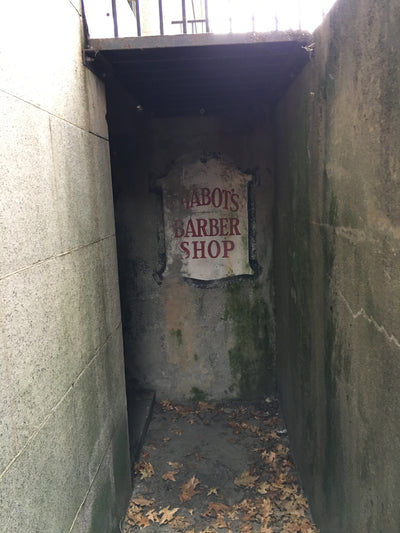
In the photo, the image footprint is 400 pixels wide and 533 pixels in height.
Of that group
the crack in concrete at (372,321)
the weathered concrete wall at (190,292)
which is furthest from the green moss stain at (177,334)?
the crack in concrete at (372,321)

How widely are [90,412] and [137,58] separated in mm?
3108

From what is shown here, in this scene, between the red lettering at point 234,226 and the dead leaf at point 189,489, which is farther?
the red lettering at point 234,226

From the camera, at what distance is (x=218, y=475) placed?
5.23 metres

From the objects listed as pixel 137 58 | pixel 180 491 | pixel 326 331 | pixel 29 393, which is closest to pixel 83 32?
pixel 137 58

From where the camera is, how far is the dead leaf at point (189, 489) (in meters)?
4.84

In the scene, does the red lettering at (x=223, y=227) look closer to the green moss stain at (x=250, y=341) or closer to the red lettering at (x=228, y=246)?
the red lettering at (x=228, y=246)

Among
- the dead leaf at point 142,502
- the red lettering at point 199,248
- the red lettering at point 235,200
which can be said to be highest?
the red lettering at point 235,200

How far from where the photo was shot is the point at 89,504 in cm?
332

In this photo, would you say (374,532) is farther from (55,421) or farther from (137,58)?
(137,58)

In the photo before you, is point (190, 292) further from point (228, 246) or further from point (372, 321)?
point (372, 321)

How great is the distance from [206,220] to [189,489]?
3631mm

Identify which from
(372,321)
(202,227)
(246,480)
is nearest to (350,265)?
(372,321)

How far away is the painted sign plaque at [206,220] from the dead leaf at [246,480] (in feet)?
9.25

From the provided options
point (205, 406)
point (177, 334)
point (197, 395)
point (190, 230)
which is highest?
point (190, 230)
